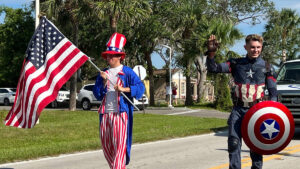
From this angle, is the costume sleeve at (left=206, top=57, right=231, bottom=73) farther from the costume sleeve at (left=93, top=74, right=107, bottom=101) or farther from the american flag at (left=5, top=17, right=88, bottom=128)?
the american flag at (left=5, top=17, right=88, bottom=128)

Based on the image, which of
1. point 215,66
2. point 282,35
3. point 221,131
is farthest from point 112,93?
point 282,35

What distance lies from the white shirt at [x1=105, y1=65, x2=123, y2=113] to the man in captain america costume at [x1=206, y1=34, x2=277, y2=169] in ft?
3.86

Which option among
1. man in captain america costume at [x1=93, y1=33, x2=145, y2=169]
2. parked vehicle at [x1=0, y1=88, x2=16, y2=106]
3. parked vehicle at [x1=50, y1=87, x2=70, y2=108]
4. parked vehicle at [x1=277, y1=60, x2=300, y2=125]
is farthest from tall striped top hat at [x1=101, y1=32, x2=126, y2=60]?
parked vehicle at [x1=0, y1=88, x2=16, y2=106]

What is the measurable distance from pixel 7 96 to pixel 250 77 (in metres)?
37.9

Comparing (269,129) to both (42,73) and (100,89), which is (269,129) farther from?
(42,73)

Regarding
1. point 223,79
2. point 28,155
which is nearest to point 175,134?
point 28,155

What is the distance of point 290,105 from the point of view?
13641 mm

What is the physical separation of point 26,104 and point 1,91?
121 ft

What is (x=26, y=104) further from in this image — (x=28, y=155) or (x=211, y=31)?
(x=211, y=31)

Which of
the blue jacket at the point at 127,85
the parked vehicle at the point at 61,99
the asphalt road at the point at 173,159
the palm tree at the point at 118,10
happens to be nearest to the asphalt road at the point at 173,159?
the asphalt road at the point at 173,159

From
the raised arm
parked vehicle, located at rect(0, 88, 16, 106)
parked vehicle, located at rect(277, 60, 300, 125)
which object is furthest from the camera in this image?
parked vehicle, located at rect(0, 88, 16, 106)

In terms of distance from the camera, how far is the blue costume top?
6094 millimetres

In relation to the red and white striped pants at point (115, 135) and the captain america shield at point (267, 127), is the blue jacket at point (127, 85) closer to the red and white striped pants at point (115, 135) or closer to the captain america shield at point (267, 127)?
the red and white striped pants at point (115, 135)

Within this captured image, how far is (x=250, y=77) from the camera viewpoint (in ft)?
20.2
